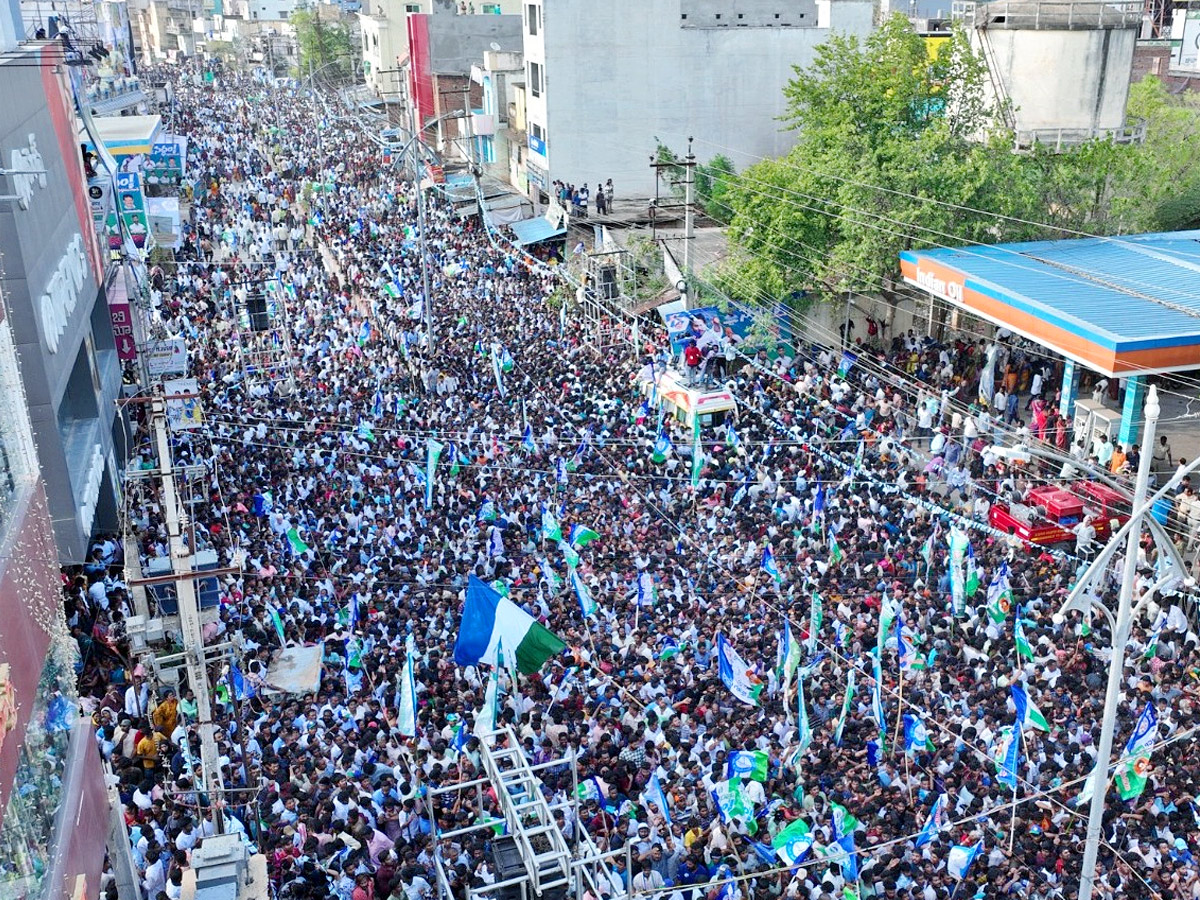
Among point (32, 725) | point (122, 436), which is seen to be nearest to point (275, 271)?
point (122, 436)

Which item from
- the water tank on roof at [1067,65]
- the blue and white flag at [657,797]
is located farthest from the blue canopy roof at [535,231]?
the blue and white flag at [657,797]

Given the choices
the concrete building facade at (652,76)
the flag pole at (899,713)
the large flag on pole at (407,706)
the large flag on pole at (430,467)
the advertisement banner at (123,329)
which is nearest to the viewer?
the large flag on pole at (407,706)

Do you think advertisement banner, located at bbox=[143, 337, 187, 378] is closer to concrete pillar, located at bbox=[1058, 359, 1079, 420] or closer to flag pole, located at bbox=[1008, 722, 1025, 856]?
concrete pillar, located at bbox=[1058, 359, 1079, 420]

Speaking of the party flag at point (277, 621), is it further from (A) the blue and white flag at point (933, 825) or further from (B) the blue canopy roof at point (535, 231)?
(B) the blue canopy roof at point (535, 231)

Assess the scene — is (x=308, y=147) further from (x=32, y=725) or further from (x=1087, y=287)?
(x=32, y=725)

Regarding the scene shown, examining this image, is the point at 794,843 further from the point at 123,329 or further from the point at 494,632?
the point at 123,329
